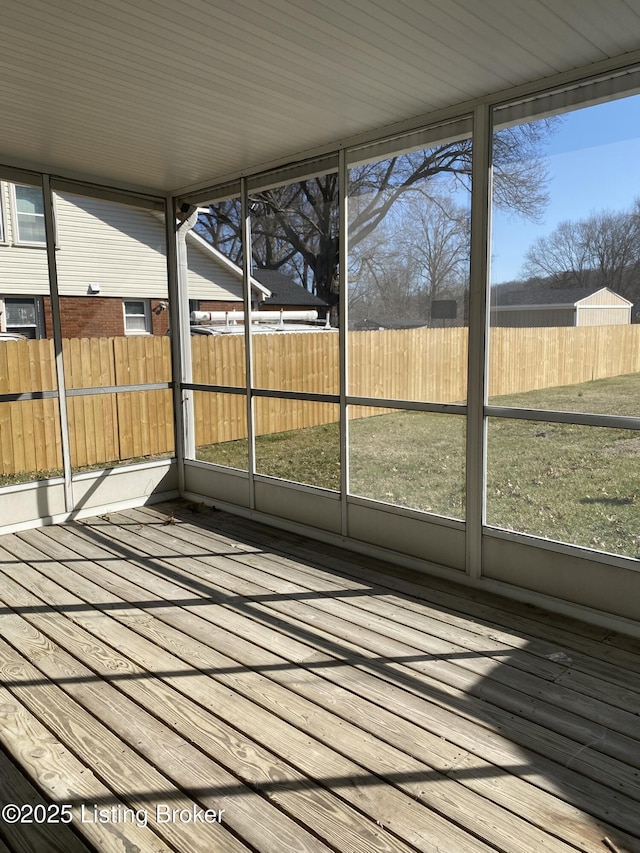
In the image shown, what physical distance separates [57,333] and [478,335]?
3.11 metres

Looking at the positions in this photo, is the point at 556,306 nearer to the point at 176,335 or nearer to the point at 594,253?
the point at 594,253

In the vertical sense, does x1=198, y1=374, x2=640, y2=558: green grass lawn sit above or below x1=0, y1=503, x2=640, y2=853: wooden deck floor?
above

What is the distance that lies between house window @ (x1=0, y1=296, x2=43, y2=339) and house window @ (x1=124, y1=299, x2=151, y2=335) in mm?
772

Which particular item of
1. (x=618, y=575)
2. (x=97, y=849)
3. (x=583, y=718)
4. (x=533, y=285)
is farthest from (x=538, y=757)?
(x=533, y=285)

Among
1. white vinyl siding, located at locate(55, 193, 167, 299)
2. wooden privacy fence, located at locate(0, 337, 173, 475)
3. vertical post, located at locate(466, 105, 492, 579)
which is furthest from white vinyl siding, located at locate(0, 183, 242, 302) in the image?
vertical post, located at locate(466, 105, 492, 579)

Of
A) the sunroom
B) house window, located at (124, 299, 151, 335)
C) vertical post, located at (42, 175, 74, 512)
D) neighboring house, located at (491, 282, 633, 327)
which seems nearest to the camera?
the sunroom

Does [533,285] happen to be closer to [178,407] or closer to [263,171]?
[263,171]

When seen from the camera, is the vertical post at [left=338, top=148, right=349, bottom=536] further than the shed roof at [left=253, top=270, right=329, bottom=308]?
No

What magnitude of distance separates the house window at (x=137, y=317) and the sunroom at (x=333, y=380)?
1.3 inches

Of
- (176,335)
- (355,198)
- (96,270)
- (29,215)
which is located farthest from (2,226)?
(355,198)

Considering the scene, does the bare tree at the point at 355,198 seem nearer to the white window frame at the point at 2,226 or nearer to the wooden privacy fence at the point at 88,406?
the wooden privacy fence at the point at 88,406

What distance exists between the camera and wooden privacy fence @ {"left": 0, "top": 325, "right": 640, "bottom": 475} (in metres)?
3.15

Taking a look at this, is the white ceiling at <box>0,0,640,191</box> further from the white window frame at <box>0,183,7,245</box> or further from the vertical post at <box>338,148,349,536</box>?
the white window frame at <box>0,183,7,245</box>

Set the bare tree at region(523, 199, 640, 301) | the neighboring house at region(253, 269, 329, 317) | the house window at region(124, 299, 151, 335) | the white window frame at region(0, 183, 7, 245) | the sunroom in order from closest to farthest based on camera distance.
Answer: the sunroom
the bare tree at region(523, 199, 640, 301)
the neighboring house at region(253, 269, 329, 317)
the white window frame at region(0, 183, 7, 245)
the house window at region(124, 299, 151, 335)
